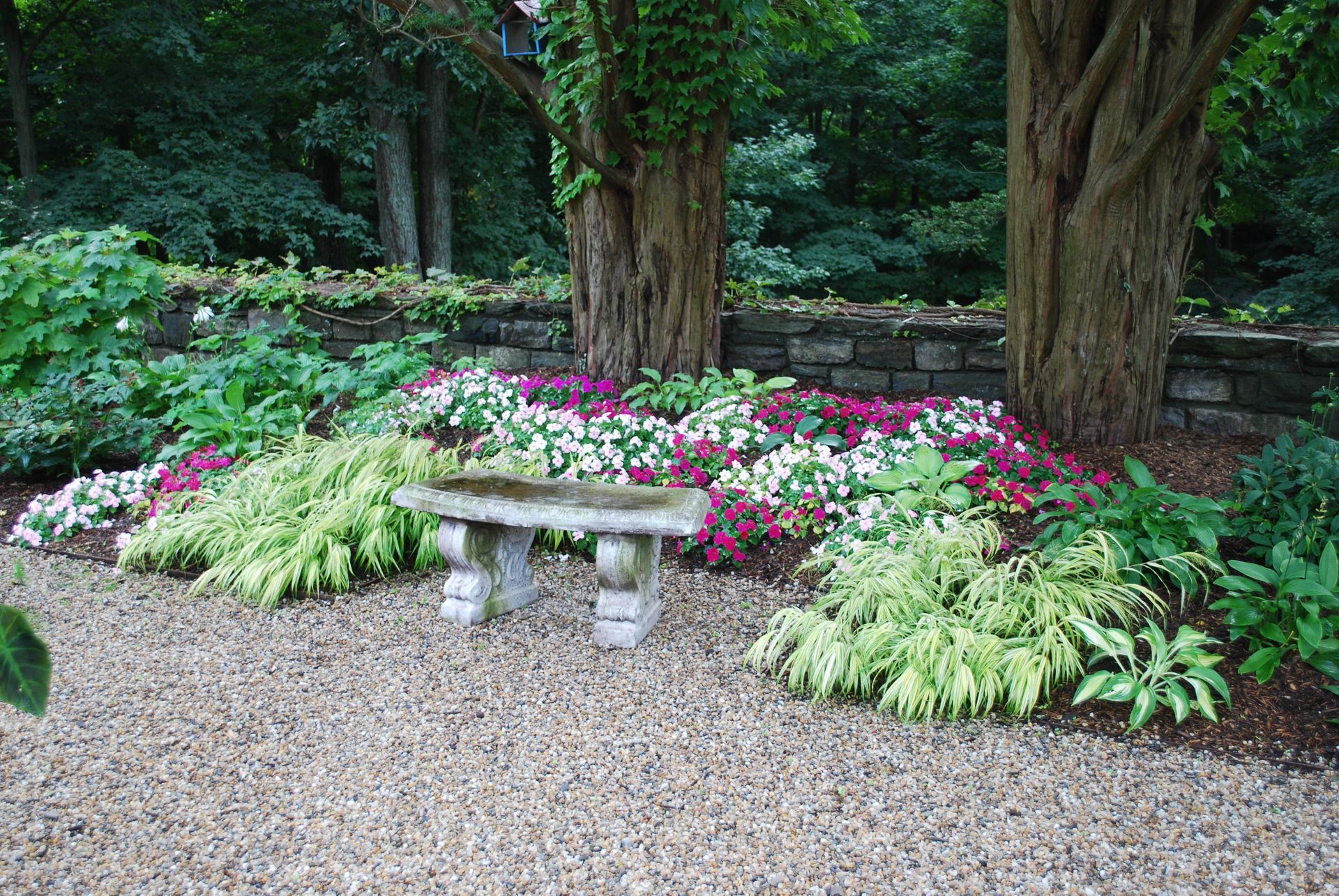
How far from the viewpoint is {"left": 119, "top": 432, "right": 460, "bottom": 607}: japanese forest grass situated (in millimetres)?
3672

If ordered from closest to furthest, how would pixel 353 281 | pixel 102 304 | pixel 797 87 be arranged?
pixel 102 304 < pixel 353 281 < pixel 797 87

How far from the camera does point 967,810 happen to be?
2.19m

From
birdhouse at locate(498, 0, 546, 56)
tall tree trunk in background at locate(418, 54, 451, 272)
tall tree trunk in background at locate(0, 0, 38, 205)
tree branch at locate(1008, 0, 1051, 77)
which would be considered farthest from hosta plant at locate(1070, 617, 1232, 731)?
tall tree trunk in background at locate(0, 0, 38, 205)

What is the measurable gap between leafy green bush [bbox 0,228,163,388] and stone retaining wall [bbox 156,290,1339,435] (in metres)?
1.19

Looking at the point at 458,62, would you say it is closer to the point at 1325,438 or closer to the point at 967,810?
the point at 1325,438

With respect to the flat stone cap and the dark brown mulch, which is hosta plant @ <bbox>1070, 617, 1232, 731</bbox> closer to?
the flat stone cap

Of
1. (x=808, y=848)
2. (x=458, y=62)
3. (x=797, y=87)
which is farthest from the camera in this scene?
(x=797, y=87)

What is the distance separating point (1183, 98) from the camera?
12.3ft

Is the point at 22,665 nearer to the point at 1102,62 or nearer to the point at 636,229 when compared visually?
the point at 636,229

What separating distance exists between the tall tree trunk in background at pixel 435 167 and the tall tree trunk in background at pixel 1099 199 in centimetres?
814

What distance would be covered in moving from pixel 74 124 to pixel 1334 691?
42.7ft

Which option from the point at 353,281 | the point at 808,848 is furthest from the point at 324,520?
the point at 353,281

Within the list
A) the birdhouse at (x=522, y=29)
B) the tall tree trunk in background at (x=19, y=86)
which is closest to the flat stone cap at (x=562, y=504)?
the birdhouse at (x=522, y=29)

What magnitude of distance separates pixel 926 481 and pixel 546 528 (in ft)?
5.29
